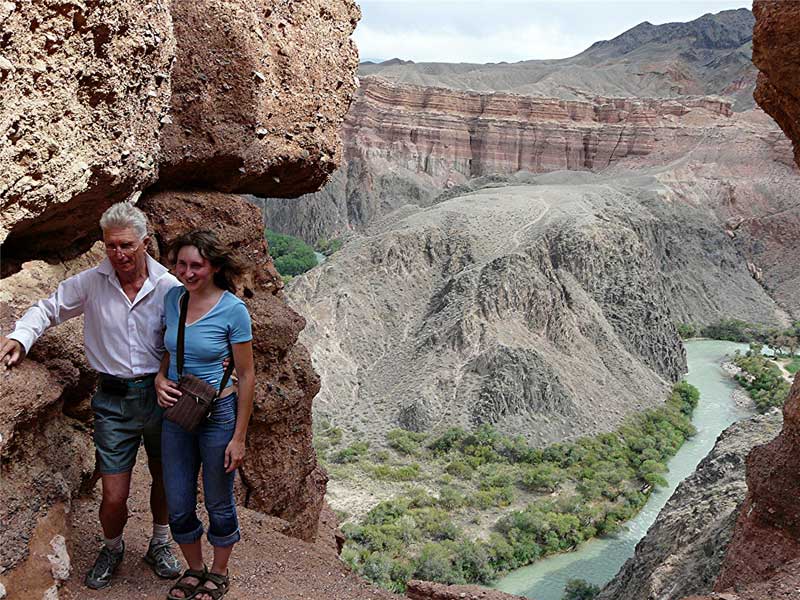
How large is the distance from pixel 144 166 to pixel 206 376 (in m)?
1.76

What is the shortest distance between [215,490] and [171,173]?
122 inches

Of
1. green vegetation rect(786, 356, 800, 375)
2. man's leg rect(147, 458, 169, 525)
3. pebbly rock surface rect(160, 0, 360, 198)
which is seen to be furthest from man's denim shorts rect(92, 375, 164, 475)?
green vegetation rect(786, 356, 800, 375)

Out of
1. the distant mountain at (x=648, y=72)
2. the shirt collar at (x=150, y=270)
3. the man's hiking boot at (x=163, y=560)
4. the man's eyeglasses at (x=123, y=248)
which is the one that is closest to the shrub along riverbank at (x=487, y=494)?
the man's hiking boot at (x=163, y=560)

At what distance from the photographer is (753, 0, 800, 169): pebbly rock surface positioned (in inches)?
190

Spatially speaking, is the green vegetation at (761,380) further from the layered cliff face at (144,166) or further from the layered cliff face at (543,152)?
the layered cliff face at (144,166)

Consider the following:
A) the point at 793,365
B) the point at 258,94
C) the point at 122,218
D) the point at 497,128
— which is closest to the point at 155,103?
the point at 258,94

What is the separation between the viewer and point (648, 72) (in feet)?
292

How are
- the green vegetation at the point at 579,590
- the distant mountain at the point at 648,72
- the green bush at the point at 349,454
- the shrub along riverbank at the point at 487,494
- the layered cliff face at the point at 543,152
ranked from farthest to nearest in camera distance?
the distant mountain at the point at 648,72 → the layered cliff face at the point at 543,152 → the green bush at the point at 349,454 → the shrub along riverbank at the point at 487,494 → the green vegetation at the point at 579,590

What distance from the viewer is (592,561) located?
16.4 meters

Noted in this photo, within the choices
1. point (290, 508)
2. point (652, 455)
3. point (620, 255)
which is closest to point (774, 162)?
point (620, 255)

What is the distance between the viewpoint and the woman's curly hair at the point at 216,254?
3.48 metres

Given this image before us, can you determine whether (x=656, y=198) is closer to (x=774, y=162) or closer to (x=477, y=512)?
(x=774, y=162)

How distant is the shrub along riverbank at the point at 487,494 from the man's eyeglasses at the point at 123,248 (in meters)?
12.2

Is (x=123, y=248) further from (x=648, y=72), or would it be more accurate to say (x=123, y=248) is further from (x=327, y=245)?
(x=648, y=72)
